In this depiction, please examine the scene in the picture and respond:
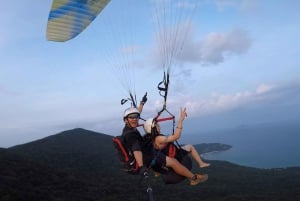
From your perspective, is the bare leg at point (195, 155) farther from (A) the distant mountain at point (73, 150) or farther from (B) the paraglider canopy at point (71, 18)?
(A) the distant mountain at point (73, 150)

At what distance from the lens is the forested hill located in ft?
233

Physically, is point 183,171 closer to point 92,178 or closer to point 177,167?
point 177,167

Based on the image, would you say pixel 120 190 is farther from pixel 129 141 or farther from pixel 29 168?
pixel 129 141

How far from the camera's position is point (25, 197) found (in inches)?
2256

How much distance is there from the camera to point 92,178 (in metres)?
97.2

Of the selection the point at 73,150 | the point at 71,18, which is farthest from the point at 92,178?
the point at 71,18

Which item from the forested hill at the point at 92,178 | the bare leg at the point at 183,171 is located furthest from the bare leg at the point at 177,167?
the forested hill at the point at 92,178

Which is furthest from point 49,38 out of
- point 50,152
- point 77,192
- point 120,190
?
point 50,152

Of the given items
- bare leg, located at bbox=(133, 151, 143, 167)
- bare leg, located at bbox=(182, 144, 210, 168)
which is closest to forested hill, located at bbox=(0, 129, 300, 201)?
bare leg, located at bbox=(182, 144, 210, 168)

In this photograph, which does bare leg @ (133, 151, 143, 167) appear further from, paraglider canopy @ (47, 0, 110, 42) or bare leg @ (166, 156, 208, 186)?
paraglider canopy @ (47, 0, 110, 42)

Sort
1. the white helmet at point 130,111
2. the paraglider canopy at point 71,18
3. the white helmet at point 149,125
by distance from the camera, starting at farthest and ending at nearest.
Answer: the paraglider canopy at point 71,18 → the white helmet at point 130,111 → the white helmet at point 149,125

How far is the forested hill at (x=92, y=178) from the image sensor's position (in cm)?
7093

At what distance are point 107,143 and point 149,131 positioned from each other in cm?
14190

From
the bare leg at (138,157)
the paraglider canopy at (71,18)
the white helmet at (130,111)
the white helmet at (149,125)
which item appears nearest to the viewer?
the bare leg at (138,157)
